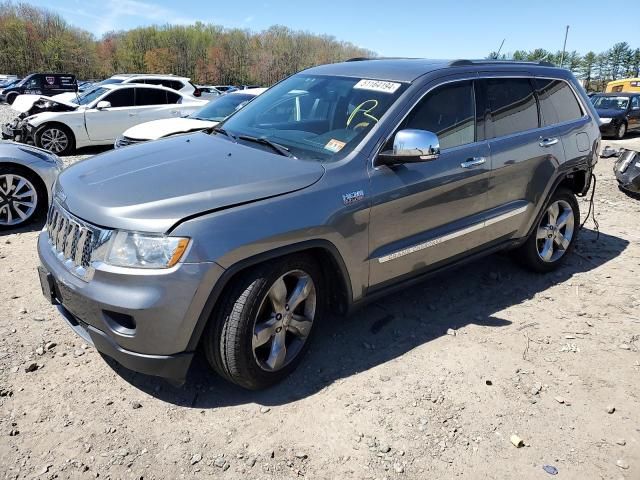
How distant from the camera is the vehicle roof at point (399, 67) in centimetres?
345

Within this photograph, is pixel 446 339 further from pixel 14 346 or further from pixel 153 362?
pixel 14 346

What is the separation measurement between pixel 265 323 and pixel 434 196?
1.42 m

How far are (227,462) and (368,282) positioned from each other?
1.30 metres

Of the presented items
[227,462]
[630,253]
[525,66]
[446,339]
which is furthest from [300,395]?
[630,253]

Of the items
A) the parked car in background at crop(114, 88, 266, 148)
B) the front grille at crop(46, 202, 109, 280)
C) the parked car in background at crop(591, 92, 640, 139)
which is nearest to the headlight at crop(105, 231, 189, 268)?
the front grille at crop(46, 202, 109, 280)

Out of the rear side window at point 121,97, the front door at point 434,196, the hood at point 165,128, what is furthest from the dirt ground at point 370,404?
the rear side window at point 121,97

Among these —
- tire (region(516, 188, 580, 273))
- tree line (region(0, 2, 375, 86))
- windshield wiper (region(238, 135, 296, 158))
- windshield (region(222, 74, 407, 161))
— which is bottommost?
tire (region(516, 188, 580, 273))

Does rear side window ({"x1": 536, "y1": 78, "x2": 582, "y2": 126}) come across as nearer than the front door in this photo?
No

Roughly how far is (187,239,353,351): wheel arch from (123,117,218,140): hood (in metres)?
5.05

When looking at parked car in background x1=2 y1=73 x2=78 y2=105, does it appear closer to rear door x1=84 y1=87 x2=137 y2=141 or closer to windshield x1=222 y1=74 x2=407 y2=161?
rear door x1=84 y1=87 x2=137 y2=141

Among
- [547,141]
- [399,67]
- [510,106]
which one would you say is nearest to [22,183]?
[399,67]

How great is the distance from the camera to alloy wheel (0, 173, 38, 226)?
215 inches

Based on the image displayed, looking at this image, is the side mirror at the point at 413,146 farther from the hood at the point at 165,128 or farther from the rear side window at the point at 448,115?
the hood at the point at 165,128

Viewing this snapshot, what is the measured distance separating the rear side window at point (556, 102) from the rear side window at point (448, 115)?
104cm
